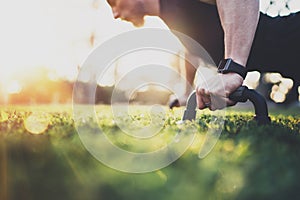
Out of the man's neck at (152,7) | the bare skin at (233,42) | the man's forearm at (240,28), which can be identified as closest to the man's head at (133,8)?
the man's neck at (152,7)

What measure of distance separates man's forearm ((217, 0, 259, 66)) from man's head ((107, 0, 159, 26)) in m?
0.93

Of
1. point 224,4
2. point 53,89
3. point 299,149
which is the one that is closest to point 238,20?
point 224,4

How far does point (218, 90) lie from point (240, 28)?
1.07 ft

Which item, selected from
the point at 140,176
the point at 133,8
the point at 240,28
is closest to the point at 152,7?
the point at 133,8

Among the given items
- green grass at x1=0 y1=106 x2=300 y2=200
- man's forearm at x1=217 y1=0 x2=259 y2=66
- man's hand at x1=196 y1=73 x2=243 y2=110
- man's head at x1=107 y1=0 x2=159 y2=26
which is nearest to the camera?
green grass at x1=0 y1=106 x2=300 y2=200

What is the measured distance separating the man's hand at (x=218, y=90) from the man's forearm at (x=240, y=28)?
96 mm

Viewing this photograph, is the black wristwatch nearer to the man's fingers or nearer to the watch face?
the watch face

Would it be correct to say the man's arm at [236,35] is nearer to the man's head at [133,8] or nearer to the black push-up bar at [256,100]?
the black push-up bar at [256,100]

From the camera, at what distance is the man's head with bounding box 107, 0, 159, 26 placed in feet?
9.93

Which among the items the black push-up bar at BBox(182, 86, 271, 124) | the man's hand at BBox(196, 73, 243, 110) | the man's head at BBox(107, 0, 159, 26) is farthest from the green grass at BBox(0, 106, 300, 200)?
the man's head at BBox(107, 0, 159, 26)

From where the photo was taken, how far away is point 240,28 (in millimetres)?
2189

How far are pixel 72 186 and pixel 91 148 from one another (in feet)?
0.50

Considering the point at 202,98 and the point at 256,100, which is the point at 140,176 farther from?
the point at 256,100

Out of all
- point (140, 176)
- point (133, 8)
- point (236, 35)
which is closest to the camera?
point (140, 176)
